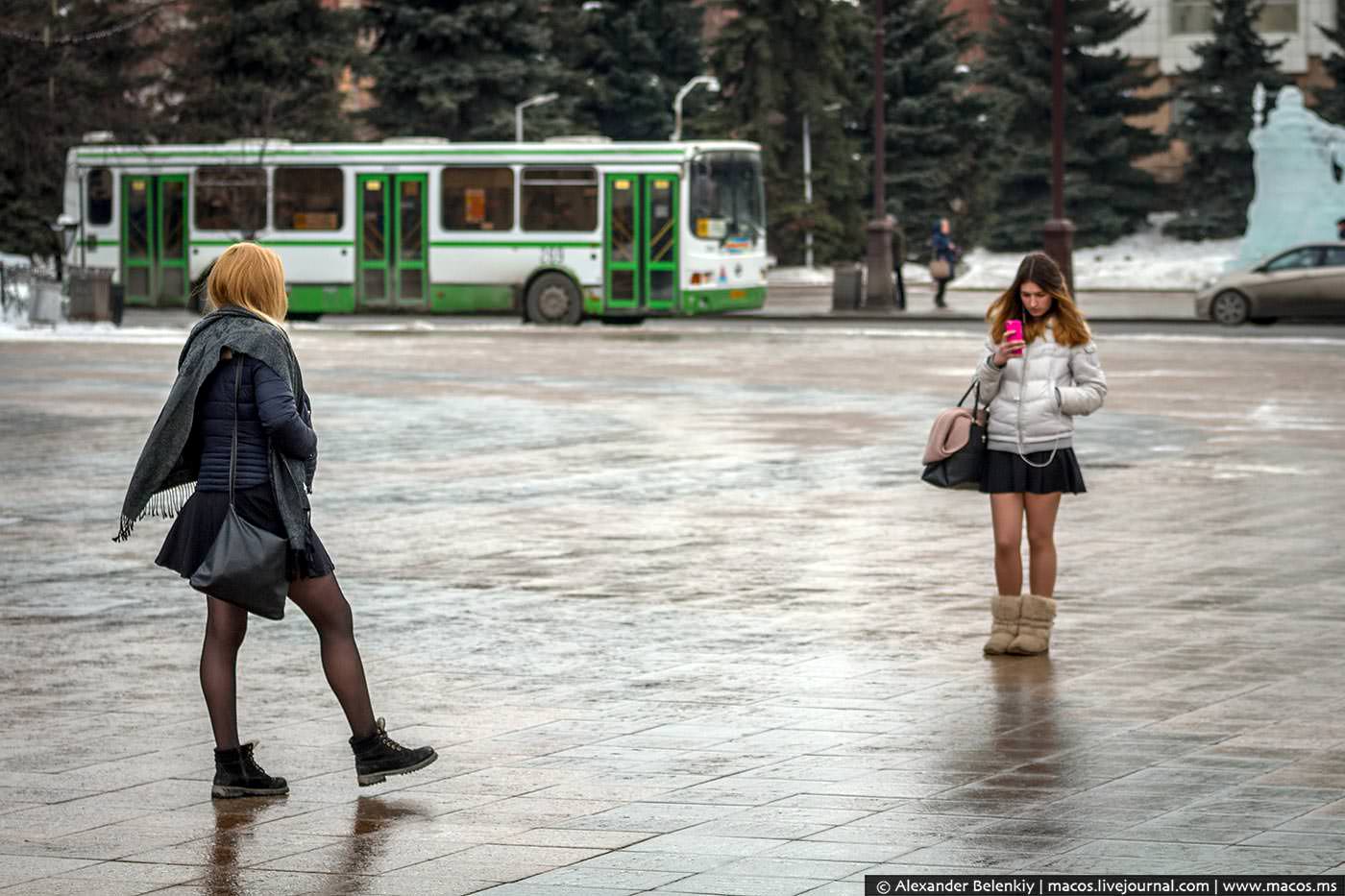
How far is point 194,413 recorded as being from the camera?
6.67m

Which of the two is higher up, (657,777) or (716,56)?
(716,56)

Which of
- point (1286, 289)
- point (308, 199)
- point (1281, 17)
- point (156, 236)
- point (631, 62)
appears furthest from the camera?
point (1281, 17)

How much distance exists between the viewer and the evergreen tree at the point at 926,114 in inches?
3068

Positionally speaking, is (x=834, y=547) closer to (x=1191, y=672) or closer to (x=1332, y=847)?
(x=1191, y=672)

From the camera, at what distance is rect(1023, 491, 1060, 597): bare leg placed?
9.35m

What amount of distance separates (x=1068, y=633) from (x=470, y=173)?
108 feet

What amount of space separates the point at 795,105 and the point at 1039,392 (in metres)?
69.5

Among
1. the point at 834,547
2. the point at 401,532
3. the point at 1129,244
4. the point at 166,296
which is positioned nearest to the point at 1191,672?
the point at 834,547

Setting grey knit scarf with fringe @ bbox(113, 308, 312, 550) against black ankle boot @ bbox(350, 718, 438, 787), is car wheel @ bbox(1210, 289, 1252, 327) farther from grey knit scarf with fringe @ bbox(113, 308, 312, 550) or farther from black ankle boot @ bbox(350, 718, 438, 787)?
grey knit scarf with fringe @ bbox(113, 308, 312, 550)

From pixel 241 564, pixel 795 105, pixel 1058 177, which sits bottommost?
pixel 241 564

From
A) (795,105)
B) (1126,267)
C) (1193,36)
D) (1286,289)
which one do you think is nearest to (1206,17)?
(1193,36)

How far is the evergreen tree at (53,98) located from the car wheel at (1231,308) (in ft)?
57.6

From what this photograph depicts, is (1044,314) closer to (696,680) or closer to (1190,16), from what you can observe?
(696,680)

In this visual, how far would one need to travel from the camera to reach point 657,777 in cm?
691
